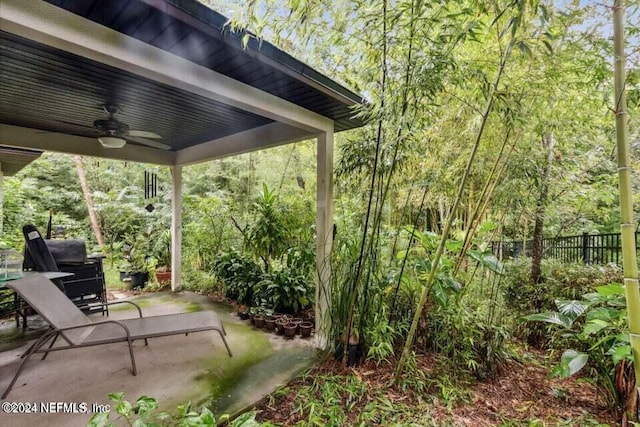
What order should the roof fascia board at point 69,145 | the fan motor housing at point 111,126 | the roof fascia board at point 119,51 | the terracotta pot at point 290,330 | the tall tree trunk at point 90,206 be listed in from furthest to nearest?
the tall tree trunk at point 90,206
the roof fascia board at point 69,145
the terracotta pot at point 290,330
the fan motor housing at point 111,126
the roof fascia board at point 119,51

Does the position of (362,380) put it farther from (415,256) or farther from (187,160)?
(187,160)

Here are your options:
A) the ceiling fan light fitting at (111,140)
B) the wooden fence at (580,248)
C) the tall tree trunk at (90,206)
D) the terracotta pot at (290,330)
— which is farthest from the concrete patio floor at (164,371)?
the tall tree trunk at (90,206)

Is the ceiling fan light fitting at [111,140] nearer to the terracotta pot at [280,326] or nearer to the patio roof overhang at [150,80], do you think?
the patio roof overhang at [150,80]

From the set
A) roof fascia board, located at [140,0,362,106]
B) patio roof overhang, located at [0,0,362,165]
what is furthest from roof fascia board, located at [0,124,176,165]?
roof fascia board, located at [140,0,362,106]

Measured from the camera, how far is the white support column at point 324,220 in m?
3.50

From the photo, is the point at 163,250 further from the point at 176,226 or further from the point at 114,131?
the point at 114,131

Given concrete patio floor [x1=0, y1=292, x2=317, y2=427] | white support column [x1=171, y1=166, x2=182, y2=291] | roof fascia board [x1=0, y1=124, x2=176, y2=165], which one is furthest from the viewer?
white support column [x1=171, y1=166, x2=182, y2=291]

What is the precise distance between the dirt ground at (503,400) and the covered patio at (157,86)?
3.03 ft

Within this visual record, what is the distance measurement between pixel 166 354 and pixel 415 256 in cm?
306

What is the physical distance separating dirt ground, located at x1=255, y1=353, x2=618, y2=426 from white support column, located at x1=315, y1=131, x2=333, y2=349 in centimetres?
67

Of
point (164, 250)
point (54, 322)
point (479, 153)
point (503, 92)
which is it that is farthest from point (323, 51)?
point (164, 250)

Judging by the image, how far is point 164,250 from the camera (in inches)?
260

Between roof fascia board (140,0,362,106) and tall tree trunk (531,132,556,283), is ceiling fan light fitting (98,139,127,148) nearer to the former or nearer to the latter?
roof fascia board (140,0,362,106)

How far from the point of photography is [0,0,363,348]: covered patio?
5.64 feet
